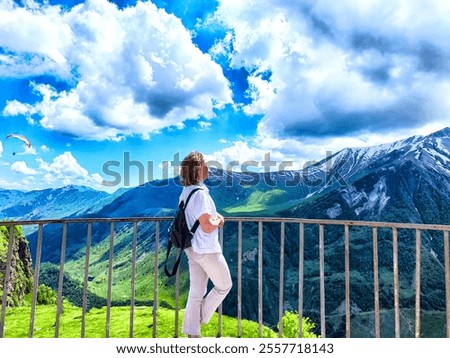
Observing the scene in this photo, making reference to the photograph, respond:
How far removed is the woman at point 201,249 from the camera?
2.88 m

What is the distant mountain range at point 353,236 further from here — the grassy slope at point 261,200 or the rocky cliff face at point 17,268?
the rocky cliff face at point 17,268

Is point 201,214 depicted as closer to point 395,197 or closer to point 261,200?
point 395,197

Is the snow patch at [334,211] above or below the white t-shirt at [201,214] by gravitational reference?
above

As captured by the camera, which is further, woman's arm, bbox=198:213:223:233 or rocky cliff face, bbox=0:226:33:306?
rocky cliff face, bbox=0:226:33:306

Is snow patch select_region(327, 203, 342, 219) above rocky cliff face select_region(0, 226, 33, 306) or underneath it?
above

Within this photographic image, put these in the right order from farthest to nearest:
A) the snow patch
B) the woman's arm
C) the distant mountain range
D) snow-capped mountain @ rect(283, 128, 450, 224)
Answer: snow-capped mountain @ rect(283, 128, 450, 224)
the snow patch
the distant mountain range
the woman's arm

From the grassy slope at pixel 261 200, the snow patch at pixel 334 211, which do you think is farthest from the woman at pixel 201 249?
the grassy slope at pixel 261 200

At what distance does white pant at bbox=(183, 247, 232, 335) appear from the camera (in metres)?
2.97

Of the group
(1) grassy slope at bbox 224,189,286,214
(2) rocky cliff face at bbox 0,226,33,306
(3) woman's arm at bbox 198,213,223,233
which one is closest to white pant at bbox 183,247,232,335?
(3) woman's arm at bbox 198,213,223,233

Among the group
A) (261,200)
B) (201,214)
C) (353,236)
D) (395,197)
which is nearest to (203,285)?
(201,214)

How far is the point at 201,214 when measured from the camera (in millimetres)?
2861

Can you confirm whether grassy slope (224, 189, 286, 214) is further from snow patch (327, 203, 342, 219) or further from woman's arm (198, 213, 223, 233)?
woman's arm (198, 213, 223, 233)

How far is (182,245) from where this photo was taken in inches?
116
